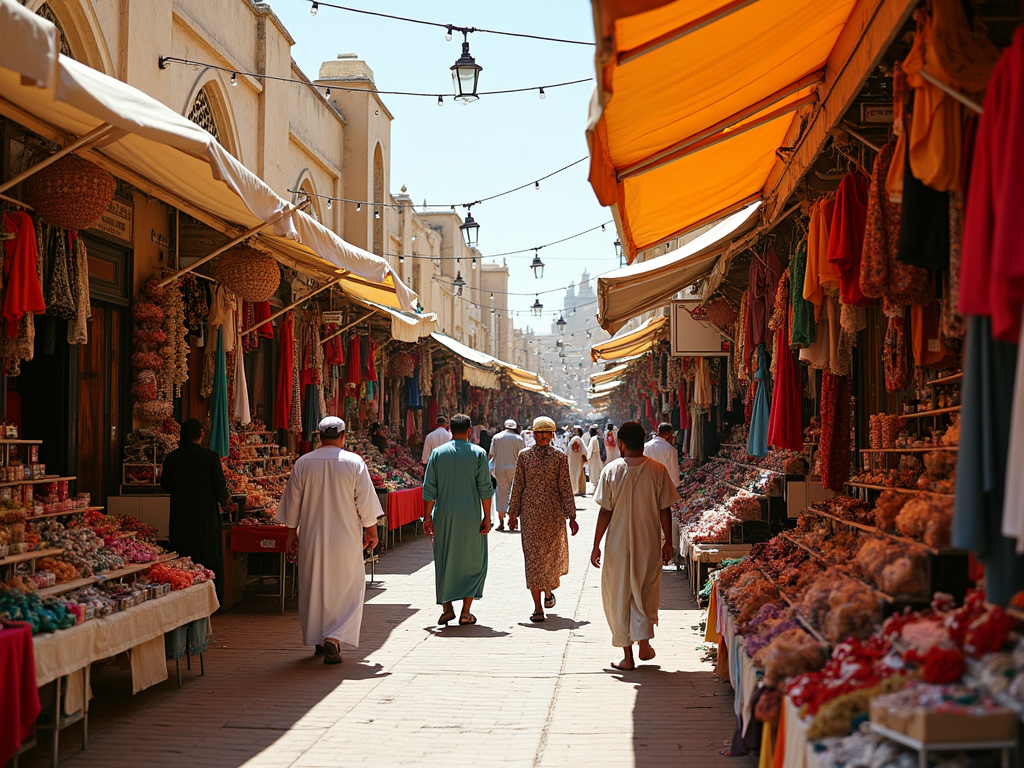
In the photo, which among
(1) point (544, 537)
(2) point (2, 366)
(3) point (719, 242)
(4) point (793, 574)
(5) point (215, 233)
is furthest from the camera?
(5) point (215, 233)

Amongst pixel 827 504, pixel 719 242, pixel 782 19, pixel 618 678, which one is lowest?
pixel 618 678

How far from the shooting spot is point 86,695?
17.4ft

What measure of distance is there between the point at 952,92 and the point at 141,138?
4591 mm

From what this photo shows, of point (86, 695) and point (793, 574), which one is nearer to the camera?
point (86, 695)

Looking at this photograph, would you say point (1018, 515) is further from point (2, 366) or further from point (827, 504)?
point (2, 366)

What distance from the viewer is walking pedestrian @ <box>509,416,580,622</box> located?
30.1ft

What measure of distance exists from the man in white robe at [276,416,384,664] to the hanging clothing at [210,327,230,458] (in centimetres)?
275

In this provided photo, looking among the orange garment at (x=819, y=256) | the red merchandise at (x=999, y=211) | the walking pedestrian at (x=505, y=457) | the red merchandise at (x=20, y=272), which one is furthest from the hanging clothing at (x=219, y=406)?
the red merchandise at (x=999, y=211)

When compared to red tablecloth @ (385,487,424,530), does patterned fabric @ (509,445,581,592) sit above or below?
above

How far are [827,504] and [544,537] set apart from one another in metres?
3.27

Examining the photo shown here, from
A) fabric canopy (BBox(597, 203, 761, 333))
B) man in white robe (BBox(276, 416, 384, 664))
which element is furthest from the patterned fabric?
man in white robe (BBox(276, 416, 384, 664))

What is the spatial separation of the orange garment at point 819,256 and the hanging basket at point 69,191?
4.65 m

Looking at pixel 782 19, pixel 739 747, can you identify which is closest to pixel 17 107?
pixel 782 19

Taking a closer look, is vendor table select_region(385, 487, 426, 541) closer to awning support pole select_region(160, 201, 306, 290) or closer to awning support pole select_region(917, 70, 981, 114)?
awning support pole select_region(160, 201, 306, 290)
